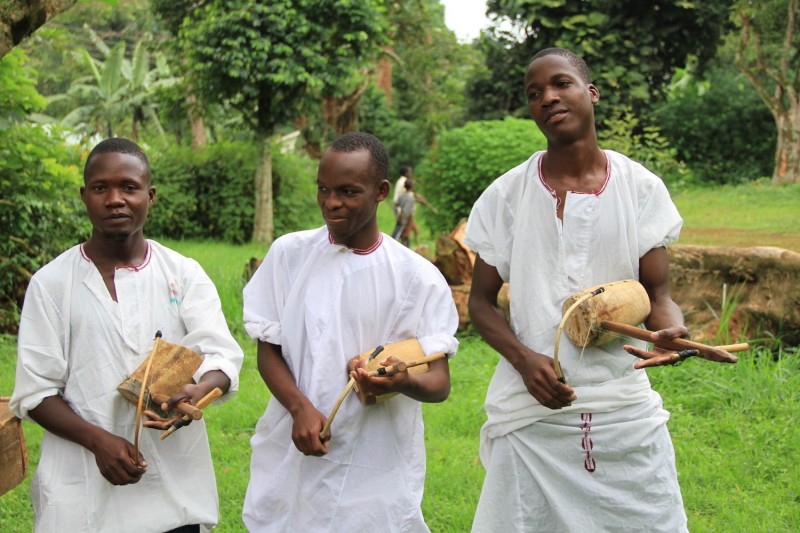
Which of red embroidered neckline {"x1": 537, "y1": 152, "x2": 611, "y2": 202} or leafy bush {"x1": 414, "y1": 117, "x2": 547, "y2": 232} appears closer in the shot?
red embroidered neckline {"x1": 537, "y1": 152, "x2": 611, "y2": 202}

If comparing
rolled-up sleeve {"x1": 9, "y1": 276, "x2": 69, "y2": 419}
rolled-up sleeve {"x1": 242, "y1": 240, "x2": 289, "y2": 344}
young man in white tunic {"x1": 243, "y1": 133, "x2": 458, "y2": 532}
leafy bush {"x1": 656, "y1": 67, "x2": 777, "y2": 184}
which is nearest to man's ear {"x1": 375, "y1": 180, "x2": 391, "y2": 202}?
young man in white tunic {"x1": 243, "y1": 133, "x2": 458, "y2": 532}

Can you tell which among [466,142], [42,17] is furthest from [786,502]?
[466,142]

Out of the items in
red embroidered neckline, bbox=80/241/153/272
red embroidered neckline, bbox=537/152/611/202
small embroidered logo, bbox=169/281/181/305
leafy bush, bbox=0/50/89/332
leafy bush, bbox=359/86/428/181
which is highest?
red embroidered neckline, bbox=537/152/611/202

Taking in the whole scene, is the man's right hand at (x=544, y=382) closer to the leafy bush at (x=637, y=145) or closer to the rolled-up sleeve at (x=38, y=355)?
the rolled-up sleeve at (x=38, y=355)

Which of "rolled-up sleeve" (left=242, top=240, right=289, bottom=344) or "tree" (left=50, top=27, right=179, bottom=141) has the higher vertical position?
"rolled-up sleeve" (left=242, top=240, right=289, bottom=344)

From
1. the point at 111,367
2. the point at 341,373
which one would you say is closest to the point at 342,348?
the point at 341,373

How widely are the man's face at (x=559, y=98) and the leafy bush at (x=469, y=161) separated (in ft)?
26.9

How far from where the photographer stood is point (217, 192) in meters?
16.9

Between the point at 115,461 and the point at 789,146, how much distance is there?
1786 cm

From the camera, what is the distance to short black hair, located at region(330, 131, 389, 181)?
2756 mm

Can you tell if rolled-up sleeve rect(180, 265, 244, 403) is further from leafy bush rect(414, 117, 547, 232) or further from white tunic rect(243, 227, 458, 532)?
leafy bush rect(414, 117, 547, 232)

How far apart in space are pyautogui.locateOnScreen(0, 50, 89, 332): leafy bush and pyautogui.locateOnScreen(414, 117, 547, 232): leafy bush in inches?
186

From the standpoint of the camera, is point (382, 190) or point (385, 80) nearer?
point (382, 190)

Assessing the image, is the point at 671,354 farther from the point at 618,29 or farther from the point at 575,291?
the point at 618,29
